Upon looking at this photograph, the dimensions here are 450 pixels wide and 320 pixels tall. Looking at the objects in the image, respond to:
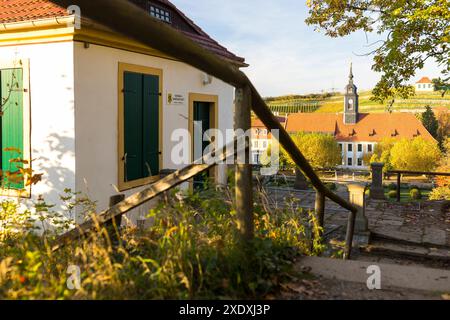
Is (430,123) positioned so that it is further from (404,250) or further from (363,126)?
(404,250)

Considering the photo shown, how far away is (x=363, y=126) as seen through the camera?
84.3m

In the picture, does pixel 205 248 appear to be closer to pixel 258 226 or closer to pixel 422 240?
pixel 258 226

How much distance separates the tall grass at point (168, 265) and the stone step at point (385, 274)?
0.20 m

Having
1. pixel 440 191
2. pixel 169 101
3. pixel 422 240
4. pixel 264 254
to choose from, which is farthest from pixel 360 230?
pixel 440 191

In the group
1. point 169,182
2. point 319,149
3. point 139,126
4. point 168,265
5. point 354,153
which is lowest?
point 354,153

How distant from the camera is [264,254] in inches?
105

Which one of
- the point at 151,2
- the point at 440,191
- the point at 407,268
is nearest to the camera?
the point at 407,268

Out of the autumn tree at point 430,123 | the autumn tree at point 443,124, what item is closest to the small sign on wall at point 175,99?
the autumn tree at point 443,124

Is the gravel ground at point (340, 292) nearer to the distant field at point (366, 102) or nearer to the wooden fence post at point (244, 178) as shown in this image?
the wooden fence post at point (244, 178)

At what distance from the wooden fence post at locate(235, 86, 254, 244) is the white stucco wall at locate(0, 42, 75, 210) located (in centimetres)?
466

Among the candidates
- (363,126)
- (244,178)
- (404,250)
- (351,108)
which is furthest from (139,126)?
(351,108)

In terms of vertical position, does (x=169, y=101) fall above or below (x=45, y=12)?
below

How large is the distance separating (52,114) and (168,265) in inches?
205
